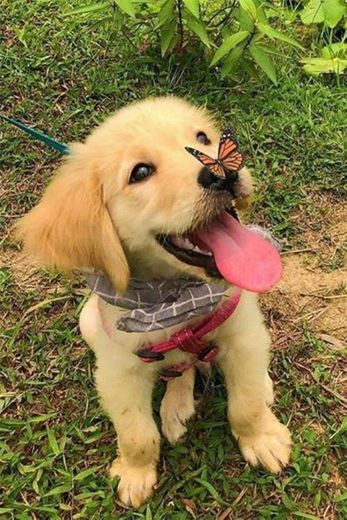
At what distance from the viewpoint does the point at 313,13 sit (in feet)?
13.5

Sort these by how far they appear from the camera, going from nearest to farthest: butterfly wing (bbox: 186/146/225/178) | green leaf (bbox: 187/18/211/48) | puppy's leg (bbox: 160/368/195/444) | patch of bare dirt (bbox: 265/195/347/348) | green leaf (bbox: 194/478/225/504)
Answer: butterfly wing (bbox: 186/146/225/178), green leaf (bbox: 194/478/225/504), puppy's leg (bbox: 160/368/195/444), patch of bare dirt (bbox: 265/195/347/348), green leaf (bbox: 187/18/211/48)

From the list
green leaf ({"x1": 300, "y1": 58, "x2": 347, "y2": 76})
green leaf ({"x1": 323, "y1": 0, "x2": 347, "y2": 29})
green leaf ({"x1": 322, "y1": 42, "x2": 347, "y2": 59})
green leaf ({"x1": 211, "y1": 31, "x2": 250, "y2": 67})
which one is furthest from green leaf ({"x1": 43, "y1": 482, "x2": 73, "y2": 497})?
green leaf ({"x1": 323, "y1": 0, "x2": 347, "y2": 29})

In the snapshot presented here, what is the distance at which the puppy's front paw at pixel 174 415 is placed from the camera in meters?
2.73

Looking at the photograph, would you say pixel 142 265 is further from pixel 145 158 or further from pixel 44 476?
pixel 44 476

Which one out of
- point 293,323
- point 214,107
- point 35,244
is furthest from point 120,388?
point 214,107

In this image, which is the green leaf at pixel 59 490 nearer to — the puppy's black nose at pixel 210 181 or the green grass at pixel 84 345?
the green grass at pixel 84 345

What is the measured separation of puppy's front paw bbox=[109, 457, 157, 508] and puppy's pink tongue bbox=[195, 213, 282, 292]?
94cm

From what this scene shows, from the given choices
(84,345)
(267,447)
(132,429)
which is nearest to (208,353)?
(132,429)

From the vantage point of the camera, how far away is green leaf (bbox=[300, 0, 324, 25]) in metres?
4.09

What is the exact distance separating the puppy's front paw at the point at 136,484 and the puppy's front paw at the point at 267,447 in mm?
333

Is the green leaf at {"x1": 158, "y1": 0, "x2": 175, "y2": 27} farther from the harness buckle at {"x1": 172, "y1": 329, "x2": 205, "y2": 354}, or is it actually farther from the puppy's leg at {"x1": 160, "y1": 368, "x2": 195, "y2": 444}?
the harness buckle at {"x1": 172, "y1": 329, "x2": 205, "y2": 354}

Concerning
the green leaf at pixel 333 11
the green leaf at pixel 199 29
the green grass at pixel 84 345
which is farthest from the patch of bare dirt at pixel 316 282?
the green leaf at pixel 333 11

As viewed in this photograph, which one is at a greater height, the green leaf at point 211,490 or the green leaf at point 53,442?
the green leaf at point 211,490

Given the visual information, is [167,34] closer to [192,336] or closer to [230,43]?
[230,43]
